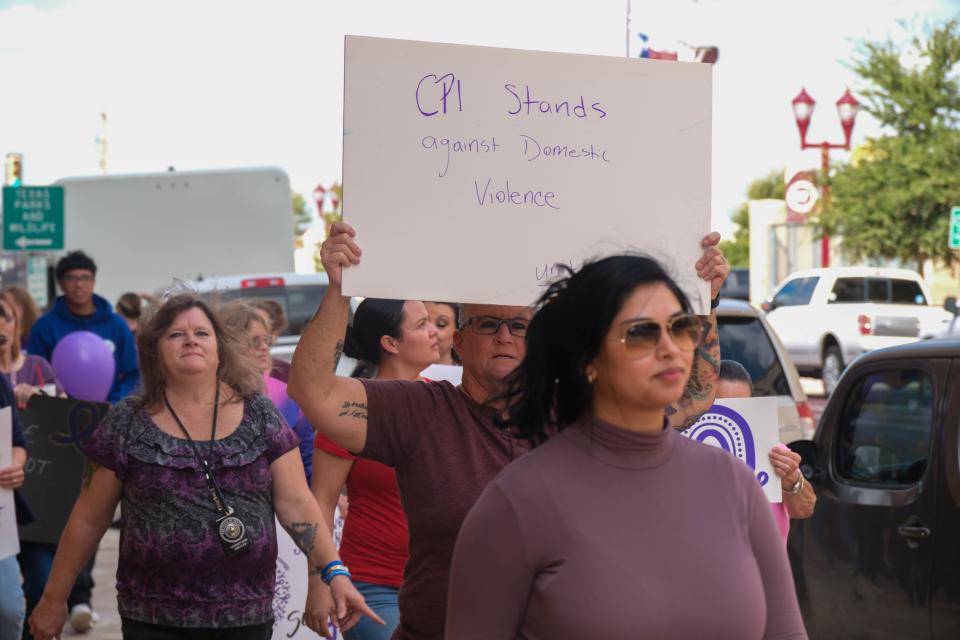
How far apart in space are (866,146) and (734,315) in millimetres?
23071

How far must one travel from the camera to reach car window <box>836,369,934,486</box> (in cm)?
575

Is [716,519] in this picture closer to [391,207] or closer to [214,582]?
[391,207]

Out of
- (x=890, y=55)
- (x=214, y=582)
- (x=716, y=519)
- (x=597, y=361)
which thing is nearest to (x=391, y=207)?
(x=597, y=361)

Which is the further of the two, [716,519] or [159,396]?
[159,396]

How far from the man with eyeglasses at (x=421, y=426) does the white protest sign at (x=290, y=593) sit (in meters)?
2.22

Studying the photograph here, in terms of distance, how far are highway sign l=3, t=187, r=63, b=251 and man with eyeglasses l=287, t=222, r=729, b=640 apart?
589 inches

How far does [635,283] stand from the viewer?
2631 mm

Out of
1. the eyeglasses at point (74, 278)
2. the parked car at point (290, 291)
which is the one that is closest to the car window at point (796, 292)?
the parked car at point (290, 291)

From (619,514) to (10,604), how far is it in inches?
159

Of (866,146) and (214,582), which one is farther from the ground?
(866,146)

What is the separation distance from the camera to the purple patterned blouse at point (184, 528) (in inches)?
180

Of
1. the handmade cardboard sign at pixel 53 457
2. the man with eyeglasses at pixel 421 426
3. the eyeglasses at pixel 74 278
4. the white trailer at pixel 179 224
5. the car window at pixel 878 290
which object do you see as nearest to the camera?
the man with eyeglasses at pixel 421 426

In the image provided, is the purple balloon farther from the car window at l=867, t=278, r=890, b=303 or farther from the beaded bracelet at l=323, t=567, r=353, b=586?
the car window at l=867, t=278, r=890, b=303

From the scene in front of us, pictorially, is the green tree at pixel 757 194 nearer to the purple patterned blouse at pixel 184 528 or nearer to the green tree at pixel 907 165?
the green tree at pixel 907 165
